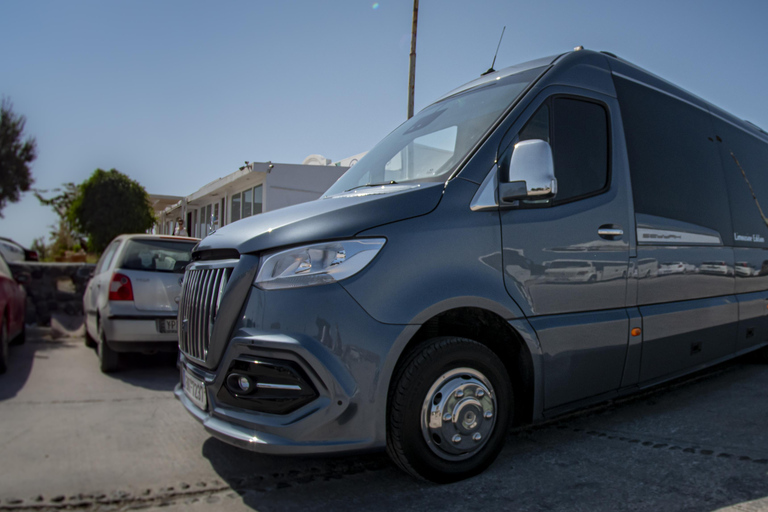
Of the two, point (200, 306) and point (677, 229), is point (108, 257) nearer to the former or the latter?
point (200, 306)

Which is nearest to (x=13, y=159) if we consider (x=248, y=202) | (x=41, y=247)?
(x=41, y=247)

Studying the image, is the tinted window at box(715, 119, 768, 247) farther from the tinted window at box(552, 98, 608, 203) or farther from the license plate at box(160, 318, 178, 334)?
the license plate at box(160, 318, 178, 334)

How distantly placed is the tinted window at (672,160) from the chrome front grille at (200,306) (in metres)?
2.70

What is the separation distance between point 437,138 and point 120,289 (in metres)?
4.06

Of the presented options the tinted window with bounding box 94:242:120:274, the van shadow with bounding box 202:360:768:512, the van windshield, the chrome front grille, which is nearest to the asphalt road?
the van shadow with bounding box 202:360:768:512

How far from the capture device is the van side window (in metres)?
3.40

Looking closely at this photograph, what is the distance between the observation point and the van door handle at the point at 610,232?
3.52 meters

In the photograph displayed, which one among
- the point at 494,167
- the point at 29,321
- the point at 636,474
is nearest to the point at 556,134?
the point at 494,167

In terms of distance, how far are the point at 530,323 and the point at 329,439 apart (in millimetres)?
1281

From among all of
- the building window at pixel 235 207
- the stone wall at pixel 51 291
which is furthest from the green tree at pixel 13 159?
the stone wall at pixel 51 291

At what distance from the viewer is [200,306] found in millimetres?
3074

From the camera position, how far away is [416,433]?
108 inches

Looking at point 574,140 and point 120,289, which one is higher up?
point 574,140

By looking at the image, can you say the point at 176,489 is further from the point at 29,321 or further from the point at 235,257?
the point at 29,321
